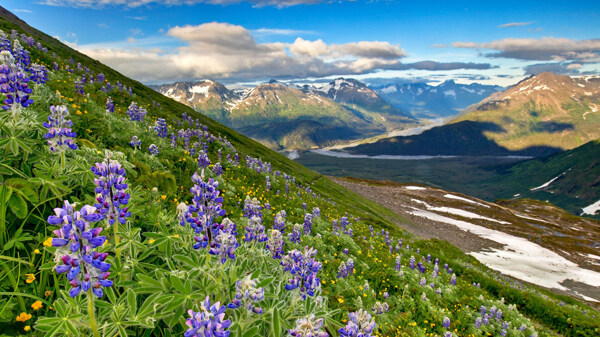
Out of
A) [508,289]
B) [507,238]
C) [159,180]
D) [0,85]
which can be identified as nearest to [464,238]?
[507,238]

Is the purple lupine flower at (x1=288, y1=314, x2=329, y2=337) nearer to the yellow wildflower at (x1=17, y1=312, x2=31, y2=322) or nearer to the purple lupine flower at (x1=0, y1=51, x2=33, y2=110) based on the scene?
the yellow wildflower at (x1=17, y1=312, x2=31, y2=322)

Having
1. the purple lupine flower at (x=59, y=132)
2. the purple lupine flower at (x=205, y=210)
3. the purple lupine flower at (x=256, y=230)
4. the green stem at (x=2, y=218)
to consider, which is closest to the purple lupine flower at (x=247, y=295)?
the purple lupine flower at (x=205, y=210)

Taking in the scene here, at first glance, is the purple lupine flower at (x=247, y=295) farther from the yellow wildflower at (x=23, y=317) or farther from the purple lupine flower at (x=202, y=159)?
the purple lupine flower at (x=202, y=159)

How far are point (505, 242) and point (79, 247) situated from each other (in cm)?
6940

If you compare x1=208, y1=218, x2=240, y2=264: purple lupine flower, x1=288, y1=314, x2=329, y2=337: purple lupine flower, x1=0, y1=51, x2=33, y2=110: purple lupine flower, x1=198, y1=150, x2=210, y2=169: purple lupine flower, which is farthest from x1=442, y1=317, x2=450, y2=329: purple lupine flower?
x1=0, y1=51, x2=33, y2=110: purple lupine flower

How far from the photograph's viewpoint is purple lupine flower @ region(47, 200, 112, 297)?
2.41 meters

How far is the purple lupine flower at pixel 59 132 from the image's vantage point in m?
5.19

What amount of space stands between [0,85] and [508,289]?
27.3 metres

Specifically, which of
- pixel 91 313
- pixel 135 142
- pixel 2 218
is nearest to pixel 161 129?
pixel 135 142

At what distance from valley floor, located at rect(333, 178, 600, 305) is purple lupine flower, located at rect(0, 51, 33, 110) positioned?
47.3 metres

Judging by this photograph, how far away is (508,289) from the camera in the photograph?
64.8 feet

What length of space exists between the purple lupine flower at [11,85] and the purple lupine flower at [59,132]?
1169 mm

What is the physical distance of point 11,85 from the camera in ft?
19.1

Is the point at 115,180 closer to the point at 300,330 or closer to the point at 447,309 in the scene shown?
the point at 300,330
